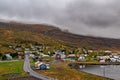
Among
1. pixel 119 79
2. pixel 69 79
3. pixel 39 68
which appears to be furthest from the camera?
pixel 39 68

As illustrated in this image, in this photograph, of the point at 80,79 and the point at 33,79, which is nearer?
the point at 33,79

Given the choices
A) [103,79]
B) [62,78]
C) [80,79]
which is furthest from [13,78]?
[103,79]

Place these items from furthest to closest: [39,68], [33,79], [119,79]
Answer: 1. [39,68]
2. [119,79]
3. [33,79]

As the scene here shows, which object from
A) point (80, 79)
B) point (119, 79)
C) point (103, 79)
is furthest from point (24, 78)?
point (119, 79)

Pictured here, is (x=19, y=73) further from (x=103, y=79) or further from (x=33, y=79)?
(x=103, y=79)

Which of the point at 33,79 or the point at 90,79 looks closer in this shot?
the point at 33,79

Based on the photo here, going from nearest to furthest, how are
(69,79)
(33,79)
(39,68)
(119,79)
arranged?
(33,79) → (69,79) → (119,79) → (39,68)

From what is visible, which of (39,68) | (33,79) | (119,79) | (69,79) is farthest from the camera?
(39,68)

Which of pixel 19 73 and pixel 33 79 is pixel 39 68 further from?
pixel 33 79

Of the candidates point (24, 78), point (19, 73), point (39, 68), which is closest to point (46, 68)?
point (39, 68)
